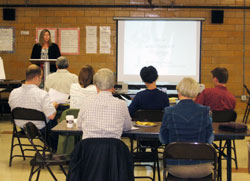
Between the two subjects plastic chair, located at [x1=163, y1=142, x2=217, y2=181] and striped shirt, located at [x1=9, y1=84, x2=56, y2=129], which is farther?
striped shirt, located at [x1=9, y1=84, x2=56, y2=129]

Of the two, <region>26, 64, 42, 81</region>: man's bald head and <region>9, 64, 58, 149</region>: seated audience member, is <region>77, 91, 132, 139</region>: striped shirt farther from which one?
<region>26, 64, 42, 81</region>: man's bald head

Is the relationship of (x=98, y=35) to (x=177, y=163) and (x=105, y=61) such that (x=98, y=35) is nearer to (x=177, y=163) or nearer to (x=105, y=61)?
(x=105, y=61)

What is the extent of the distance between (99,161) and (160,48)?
6675mm

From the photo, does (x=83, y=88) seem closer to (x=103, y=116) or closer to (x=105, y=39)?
(x=103, y=116)

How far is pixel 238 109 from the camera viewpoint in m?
9.63

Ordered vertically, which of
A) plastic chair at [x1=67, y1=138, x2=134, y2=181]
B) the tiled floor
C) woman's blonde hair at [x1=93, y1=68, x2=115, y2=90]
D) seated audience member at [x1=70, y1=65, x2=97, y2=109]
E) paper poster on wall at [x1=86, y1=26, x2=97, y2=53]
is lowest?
the tiled floor

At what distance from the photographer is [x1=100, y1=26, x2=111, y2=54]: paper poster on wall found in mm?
9531

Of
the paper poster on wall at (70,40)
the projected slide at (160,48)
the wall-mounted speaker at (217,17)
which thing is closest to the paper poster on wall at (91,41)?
the paper poster on wall at (70,40)

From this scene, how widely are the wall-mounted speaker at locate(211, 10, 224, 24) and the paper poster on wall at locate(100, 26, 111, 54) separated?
7.63ft

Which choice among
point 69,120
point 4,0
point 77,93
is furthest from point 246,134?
point 4,0

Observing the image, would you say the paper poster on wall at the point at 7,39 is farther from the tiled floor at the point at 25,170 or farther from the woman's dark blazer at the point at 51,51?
the tiled floor at the point at 25,170

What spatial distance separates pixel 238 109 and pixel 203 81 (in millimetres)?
1030

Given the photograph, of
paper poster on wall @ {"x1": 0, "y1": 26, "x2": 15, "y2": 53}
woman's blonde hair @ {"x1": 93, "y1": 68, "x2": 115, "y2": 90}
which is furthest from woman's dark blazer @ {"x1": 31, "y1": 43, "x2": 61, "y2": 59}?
woman's blonde hair @ {"x1": 93, "y1": 68, "x2": 115, "y2": 90}

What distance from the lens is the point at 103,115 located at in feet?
10.4
